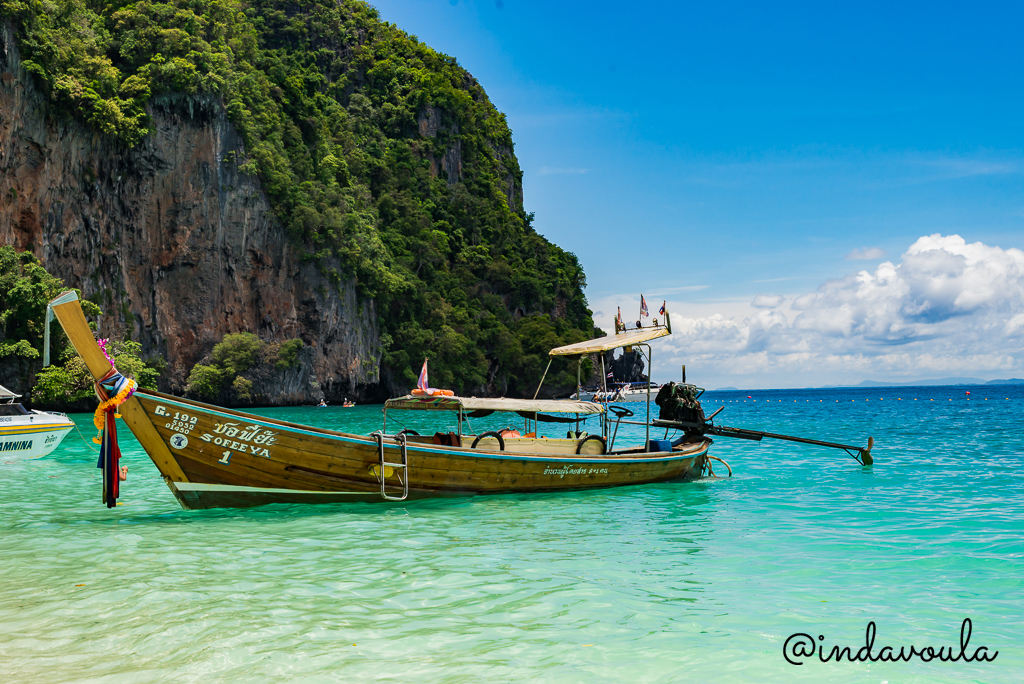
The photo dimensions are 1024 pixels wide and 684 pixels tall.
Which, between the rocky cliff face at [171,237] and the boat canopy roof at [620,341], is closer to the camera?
the boat canopy roof at [620,341]

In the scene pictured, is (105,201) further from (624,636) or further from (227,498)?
(624,636)

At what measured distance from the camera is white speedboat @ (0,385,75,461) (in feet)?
56.6

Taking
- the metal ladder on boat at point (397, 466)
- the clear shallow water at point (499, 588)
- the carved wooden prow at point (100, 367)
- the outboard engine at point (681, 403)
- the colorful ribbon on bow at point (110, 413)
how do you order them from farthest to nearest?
1. the outboard engine at point (681, 403)
2. the metal ladder on boat at point (397, 466)
3. the colorful ribbon on bow at point (110, 413)
4. the carved wooden prow at point (100, 367)
5. the clear shallow water at point (499, 588)

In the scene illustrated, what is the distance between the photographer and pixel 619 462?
12.9m

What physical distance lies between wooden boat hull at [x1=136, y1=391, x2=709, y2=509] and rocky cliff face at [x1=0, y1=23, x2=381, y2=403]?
107 ft

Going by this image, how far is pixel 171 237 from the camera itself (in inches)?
1763

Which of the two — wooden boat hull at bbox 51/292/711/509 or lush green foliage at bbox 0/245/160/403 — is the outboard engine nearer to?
wooden boat hull at bbox 51/292/711/509

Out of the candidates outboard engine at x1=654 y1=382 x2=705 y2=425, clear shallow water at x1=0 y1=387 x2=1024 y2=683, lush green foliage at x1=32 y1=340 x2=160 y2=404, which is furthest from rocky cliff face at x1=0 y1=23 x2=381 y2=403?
outboard engine at x1=654 y1=382 x2=705 y2=425

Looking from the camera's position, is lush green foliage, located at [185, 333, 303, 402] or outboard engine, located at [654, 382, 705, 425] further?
lush green foliage, located at [185, 333, 303, 402]

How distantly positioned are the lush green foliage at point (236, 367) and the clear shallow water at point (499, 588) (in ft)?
112

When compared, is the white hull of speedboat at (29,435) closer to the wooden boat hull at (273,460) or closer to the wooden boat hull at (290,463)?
the wooden boat hull at (273,460)

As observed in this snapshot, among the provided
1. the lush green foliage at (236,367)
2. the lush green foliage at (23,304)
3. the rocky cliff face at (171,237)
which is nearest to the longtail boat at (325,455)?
the lush green foliage at (23,304)

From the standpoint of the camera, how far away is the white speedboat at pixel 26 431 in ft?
56.6

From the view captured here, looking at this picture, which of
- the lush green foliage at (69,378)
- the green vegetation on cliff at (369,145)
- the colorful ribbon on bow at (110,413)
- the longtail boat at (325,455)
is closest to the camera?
the colorful ribbon on bow at (110,413)
